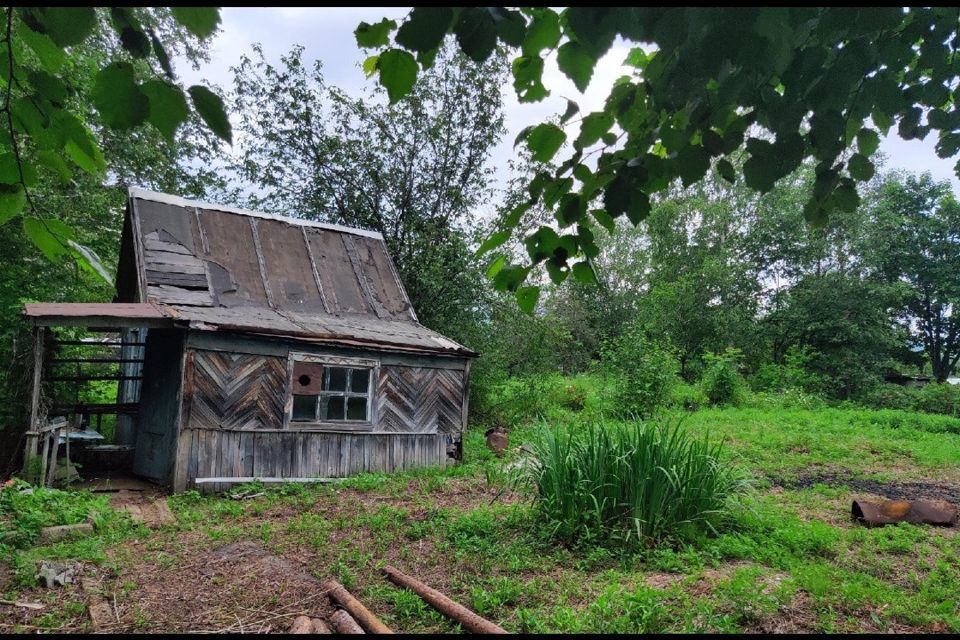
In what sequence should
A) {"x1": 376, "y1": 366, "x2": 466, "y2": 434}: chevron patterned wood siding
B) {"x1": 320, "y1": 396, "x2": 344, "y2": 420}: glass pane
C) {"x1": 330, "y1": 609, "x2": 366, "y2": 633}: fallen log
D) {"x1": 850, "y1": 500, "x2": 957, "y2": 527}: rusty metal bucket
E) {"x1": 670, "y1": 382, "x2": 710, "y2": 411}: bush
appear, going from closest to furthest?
{"x1": 330, "y1": 609, "x2": 366, "y2": 633}: fallen log
{"x1": 850, "y1": 500, "x2": 957, "y2": 527}: rusty metal bucket
{"x1": 320, "y1": 396, "x2": 344, "y2": 420}: glass pane
{"x1": 376, "y1": 366, "x2": 466, "y2": 434}: chevron patterned wood siding
{"x1": 670, "y1": 382, "x2": 710, "y2": 411}: bush

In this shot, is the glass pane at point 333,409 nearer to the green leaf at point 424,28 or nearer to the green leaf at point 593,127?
the green leaf at point 593,127

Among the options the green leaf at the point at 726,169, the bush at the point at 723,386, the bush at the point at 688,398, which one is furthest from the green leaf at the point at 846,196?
the bush at the point at 723,386

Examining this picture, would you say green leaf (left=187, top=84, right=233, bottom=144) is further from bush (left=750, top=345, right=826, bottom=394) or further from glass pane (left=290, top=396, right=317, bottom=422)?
bush (left=750, top=345, right=826, bottom=394)

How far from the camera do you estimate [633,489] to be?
5.27 metres

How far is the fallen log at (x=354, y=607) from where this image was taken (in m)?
3.54

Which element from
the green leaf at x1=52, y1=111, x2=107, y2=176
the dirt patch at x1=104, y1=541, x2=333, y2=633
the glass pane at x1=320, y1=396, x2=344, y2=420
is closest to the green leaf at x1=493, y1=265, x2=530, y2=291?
the green leaf at x1=52, y1=111, x2=107, y2=176

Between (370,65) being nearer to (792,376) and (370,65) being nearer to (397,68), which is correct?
(397,68)

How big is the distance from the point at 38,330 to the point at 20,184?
704 centimetres

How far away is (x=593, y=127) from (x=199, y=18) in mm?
1342

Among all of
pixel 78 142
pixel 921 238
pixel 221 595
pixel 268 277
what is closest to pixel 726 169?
pixel 78 142

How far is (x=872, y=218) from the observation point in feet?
75.4

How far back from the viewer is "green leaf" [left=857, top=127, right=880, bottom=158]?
2.34 metres

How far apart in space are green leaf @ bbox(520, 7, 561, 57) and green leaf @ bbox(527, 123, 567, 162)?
25 cm

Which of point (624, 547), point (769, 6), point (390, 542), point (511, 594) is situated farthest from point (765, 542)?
point (769, 6)
